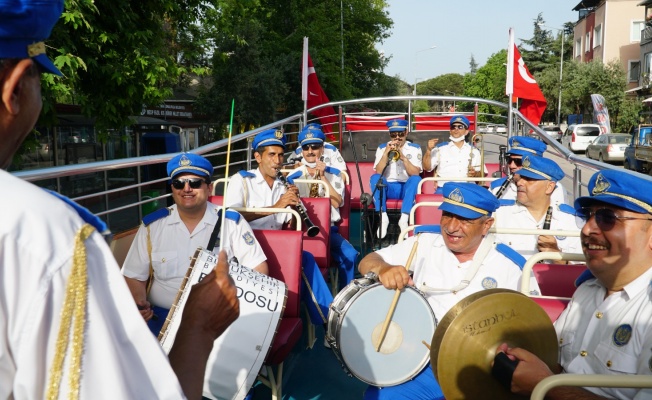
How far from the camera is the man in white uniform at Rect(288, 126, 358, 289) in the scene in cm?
576

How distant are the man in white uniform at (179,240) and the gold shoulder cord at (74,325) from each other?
110 inches

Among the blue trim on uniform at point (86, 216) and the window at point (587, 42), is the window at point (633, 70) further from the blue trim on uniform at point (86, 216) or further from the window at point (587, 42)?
the blue trim on uniform at point (86, 216)

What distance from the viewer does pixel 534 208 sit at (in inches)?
181

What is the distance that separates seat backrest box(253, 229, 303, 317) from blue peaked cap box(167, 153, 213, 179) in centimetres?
54

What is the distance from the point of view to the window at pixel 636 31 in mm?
49812

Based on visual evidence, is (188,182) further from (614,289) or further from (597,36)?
(597,36)

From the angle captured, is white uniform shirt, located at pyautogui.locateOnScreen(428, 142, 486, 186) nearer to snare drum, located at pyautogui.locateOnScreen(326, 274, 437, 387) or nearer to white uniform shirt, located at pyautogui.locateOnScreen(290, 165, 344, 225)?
white uniform shirt, located at pyautogui.locateOnScreen(290, 165, 344, 225)

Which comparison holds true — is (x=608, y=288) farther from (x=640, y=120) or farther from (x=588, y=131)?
(x=640, y=120)

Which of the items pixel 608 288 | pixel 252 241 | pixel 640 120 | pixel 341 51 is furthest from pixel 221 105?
pixel 640 120

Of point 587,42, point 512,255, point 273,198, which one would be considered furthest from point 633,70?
point 512,255

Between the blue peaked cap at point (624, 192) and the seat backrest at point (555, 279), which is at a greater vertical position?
the blue peaked cap at point (624, 192)

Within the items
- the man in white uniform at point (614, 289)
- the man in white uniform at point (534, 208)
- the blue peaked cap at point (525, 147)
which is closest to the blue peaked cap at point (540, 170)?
the man in white uniform at point (534, 208)

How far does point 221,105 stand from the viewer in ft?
69.1

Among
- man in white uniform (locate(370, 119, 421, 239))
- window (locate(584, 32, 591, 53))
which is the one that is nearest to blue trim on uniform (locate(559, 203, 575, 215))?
man in white uniform (locate(370, 119, 421, 239))
